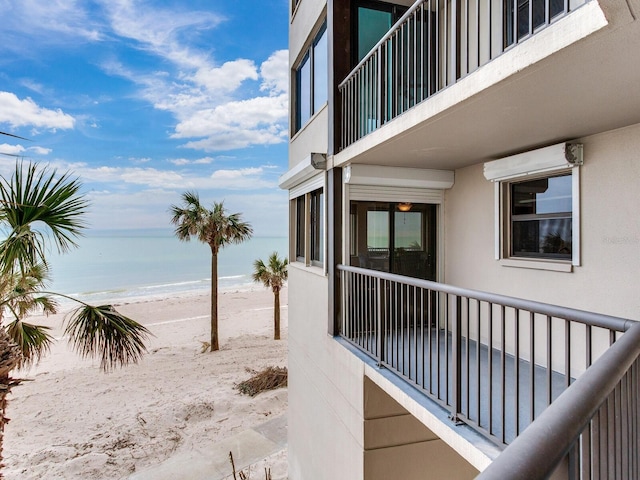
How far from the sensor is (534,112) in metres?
3.24

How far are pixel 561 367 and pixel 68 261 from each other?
66.9 metres

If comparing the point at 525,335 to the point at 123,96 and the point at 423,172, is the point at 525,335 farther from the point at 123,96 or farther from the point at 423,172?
the point at 123,96

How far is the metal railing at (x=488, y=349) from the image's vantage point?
236 cm

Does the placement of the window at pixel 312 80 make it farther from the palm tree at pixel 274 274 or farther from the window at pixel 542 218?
the palm tree at pixel 274 274

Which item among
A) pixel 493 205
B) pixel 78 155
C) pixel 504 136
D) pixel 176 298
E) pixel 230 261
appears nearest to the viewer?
pixel 504 136

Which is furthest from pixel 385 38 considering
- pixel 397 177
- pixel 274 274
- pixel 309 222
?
pixel 274 274

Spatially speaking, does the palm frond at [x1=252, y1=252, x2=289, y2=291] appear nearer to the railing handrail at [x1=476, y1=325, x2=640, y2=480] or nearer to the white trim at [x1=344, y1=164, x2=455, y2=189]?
the white trim at [x1=344, y1=164, x2=455, y2=189]

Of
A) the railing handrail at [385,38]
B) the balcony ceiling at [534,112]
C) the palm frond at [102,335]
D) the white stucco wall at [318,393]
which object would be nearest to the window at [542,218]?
the balcony ceiling at [534,112]

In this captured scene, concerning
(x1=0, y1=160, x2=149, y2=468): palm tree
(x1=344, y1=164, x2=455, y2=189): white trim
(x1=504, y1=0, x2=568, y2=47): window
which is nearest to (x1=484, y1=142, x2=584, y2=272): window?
(x1=344, y1=164, x2=455, y2=189): white trim

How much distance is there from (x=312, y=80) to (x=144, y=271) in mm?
47514

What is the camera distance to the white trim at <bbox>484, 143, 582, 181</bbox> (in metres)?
3.98

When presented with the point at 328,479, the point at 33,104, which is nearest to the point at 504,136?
the point at 328,479

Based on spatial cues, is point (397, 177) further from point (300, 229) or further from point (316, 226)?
point (300, 229)

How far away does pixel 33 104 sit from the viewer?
55219 millimetres
